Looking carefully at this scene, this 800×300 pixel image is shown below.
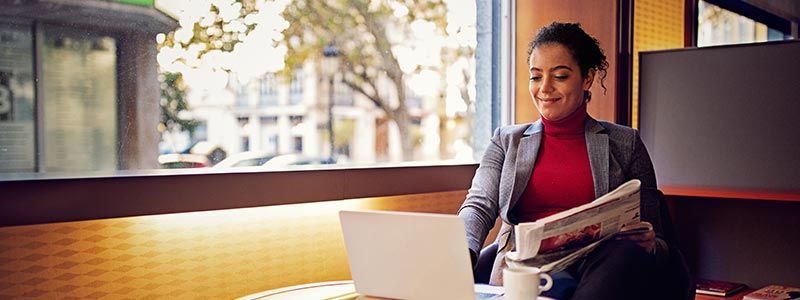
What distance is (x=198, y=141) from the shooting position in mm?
2518

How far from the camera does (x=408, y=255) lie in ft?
5.31

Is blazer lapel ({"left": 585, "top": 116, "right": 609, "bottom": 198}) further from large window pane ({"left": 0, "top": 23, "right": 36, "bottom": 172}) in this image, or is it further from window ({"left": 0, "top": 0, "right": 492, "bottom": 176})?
large window pane ({"left": 0, "top": 23, "right": 36, "bottom": 172})

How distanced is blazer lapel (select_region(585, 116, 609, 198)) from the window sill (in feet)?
2.75

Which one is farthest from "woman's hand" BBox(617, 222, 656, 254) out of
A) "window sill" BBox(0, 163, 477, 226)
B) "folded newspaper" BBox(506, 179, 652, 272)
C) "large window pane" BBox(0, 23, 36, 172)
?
"large window pane" BBox(0, 23, 36, 172)

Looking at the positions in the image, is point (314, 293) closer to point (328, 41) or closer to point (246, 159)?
point (246, 159)

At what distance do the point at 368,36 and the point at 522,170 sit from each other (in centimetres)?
103

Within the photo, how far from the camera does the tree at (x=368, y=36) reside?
9.33 feet

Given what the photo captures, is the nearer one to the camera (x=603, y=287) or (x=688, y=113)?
(x=603, y=287)

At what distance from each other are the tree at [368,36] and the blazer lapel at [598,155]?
1042mm

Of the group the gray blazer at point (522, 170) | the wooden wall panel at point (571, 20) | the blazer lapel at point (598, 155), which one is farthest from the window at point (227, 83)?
the blazer lapel at point (598, 155)

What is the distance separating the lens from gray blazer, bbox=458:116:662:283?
2.36 m

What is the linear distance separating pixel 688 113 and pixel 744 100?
0.22m

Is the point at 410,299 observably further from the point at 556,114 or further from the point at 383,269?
the point at 556,114

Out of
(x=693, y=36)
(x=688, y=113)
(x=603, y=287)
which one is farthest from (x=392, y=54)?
(x=693, y=36)
